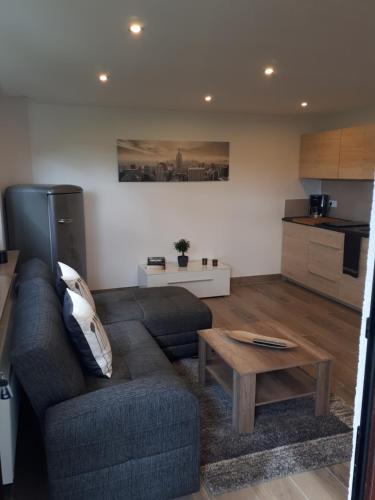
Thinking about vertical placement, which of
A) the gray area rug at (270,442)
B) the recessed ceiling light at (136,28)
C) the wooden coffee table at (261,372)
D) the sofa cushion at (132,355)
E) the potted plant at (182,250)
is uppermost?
the recessed ceiling light at (136,28)

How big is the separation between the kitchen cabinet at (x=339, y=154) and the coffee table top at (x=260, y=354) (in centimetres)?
245

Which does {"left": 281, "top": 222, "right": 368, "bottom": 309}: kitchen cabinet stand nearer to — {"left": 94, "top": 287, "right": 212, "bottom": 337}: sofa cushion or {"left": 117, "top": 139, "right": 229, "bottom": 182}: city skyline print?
{"left": 117, "top": 139, "right": 229, "bottom": 182}: city skyline print

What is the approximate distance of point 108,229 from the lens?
490 cm

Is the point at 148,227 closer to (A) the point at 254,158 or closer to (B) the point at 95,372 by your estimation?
(A) the point at 254,158

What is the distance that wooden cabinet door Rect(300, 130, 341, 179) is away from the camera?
16.0 feet

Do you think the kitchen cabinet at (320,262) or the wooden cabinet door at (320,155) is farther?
the wooden cabinet door at (320,155)

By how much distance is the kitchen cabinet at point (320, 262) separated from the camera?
4438 millimetres

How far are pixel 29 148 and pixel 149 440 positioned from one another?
3672 millimetres

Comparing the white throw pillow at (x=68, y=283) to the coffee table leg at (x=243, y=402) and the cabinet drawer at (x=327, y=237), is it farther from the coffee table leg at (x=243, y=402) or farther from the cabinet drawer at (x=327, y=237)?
the cabinet drawer at (x=327, y=237)

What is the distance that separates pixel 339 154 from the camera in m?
4.82

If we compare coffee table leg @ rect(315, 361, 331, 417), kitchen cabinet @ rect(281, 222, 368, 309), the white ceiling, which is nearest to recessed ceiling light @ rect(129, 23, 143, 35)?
the white ceiling

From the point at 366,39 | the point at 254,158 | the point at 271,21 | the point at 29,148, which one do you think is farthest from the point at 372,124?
the point at 29,148

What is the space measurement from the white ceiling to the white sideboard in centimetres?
196

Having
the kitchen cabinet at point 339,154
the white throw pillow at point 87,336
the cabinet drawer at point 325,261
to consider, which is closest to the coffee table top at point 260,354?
the white throw pillow at point 87,336
